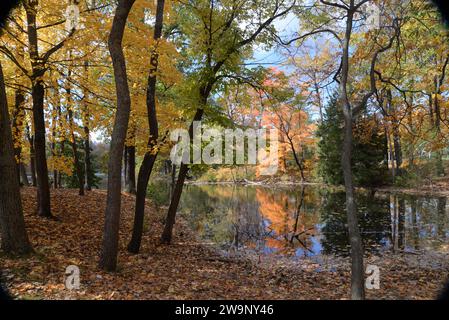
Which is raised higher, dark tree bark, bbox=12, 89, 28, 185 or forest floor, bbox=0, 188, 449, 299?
dark tree bark, bbox=12, 89, 28, 185

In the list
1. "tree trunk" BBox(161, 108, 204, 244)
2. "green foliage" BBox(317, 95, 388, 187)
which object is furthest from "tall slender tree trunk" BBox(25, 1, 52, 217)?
"green foliage" BBox(317, 95, 388, 187)

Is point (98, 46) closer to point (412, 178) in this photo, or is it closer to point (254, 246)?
point (254, 246)

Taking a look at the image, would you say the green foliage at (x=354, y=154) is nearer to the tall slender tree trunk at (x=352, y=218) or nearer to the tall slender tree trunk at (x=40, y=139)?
the tall slender tree trunk at (x=352, y=218)

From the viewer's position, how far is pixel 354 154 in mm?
23500

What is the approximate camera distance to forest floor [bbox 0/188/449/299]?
4.99 meters

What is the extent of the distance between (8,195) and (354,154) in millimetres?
22982

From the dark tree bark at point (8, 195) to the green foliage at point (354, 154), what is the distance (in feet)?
68.6

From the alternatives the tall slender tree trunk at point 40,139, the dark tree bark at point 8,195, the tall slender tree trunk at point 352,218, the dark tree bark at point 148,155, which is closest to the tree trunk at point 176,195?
the dark tree bark at point 148,155

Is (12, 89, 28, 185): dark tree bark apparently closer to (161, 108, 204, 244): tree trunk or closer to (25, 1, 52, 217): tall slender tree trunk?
(25, 1, 52, 217): tall slender tree trunk

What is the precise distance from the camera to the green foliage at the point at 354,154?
919 inches

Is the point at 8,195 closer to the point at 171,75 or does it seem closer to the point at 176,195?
the point at 176,195

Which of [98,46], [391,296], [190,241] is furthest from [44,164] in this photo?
[391,296]

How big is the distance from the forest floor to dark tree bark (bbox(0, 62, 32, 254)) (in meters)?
Answer: 0.31
